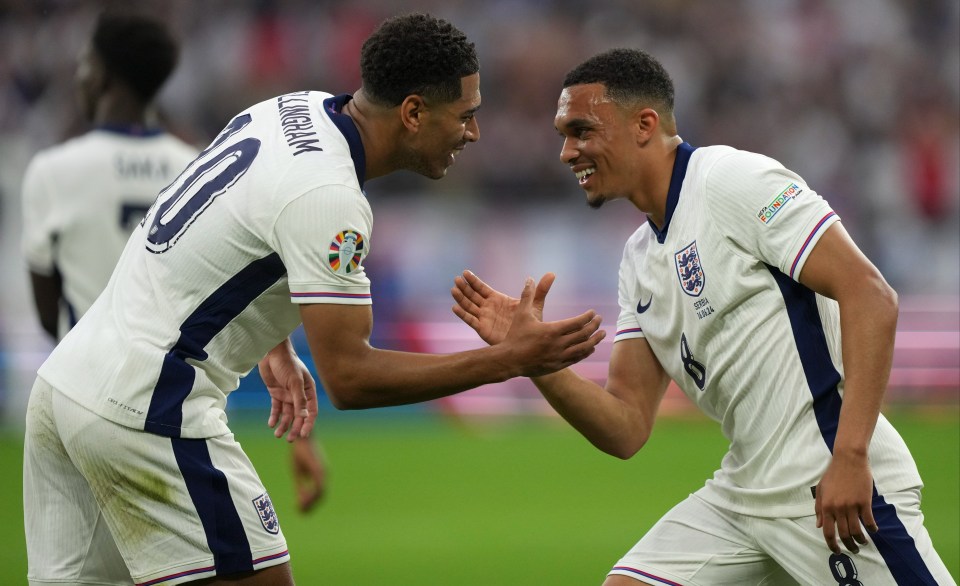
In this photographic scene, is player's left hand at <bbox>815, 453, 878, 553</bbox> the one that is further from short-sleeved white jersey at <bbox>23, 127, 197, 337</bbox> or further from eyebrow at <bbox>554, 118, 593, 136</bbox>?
short-sleeved white jersey at <bbox>23, 127, 197, 337</bbox>

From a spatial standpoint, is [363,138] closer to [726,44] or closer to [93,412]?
[93,412]

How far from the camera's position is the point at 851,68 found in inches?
674

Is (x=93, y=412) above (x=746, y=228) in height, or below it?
below

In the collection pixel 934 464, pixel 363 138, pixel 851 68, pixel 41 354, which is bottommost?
pixel 41 354

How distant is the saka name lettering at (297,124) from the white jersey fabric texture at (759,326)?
1299 mm

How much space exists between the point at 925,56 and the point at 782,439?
14580 mm

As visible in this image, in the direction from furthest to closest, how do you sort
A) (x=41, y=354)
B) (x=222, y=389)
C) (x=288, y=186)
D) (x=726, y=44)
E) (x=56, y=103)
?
(x=726, y=44)
(x=56, y=103)
(x=41, y=354)
(x=222, y=389)
(x=288, y=186)

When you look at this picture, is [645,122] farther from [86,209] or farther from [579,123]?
[86,209]

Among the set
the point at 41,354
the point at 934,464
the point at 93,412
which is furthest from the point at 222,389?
the point at 41,354

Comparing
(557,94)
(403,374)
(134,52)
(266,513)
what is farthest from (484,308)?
(557,94)

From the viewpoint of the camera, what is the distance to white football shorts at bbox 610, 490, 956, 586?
3.98 meters

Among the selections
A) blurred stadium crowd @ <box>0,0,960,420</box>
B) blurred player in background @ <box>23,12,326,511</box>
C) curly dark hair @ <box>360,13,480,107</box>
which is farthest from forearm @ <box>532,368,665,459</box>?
blurred stadium crowd @ <box>0,0,960,420</box>

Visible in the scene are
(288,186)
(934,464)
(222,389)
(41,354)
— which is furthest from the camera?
(41,354)

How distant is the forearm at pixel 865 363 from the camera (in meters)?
3.85
